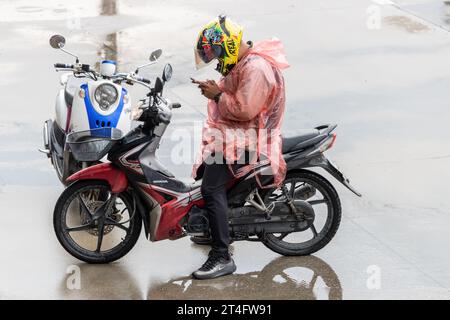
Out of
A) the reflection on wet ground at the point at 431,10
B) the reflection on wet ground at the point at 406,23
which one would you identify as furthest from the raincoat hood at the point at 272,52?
the reflection on wet ground at the point at 431,10

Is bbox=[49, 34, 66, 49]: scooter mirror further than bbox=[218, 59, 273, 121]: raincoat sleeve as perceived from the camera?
Yes

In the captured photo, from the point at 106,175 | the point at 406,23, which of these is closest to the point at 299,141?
the point at 106,175

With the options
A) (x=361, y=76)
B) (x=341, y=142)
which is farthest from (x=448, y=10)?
(x=341, y=142)

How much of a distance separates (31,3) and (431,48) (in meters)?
5.36

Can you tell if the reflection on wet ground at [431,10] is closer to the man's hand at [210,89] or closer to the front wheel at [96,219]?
the man's hand at [210,89]

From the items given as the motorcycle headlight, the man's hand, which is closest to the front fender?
the motorcycle headlight

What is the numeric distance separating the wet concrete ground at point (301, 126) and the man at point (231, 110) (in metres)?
0.45

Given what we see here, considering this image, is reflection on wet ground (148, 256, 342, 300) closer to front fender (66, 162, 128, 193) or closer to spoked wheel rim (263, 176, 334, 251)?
spoked wheel rim (263, 176, 334, 251)

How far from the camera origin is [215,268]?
7.51 metres

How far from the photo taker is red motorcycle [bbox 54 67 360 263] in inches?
297

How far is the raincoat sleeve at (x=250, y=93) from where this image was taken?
7195mm

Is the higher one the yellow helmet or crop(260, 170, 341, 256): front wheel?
the yellow helmet

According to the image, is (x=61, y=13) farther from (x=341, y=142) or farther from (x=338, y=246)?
(x=338, y=246)

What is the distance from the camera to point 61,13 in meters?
13.9
